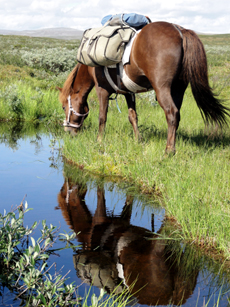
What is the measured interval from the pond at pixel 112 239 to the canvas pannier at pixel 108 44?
1.89 meters

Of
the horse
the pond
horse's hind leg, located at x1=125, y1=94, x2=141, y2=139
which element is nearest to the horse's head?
horse's hind leg, located at x1=125, y1=94, x2=141, y2=139

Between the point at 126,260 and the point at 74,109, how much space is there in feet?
15.2

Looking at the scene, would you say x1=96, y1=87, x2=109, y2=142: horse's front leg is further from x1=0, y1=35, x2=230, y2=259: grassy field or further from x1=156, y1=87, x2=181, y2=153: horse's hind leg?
x1=156, y1=87, x2=181, y2=153: horse's hind leg

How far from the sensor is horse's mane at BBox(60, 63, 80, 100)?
6871mm

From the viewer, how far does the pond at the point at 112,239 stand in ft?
8.56

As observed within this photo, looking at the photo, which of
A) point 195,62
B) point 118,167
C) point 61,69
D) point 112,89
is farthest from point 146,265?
point 61,69

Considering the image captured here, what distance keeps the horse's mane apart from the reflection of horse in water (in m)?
3.51

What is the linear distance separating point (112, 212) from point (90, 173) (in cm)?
160

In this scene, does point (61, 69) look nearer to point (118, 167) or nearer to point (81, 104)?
point (81, 104)

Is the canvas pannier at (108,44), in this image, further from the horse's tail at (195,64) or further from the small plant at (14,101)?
the small plant at (14,101)

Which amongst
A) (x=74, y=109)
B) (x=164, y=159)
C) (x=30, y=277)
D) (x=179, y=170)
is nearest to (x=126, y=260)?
(x=30, y=277)

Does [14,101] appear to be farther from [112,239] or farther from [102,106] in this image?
[112,239]

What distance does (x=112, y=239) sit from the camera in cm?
342

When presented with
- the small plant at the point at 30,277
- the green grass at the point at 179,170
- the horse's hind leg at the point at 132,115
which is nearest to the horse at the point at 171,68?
the green grass at the point at 179,170
